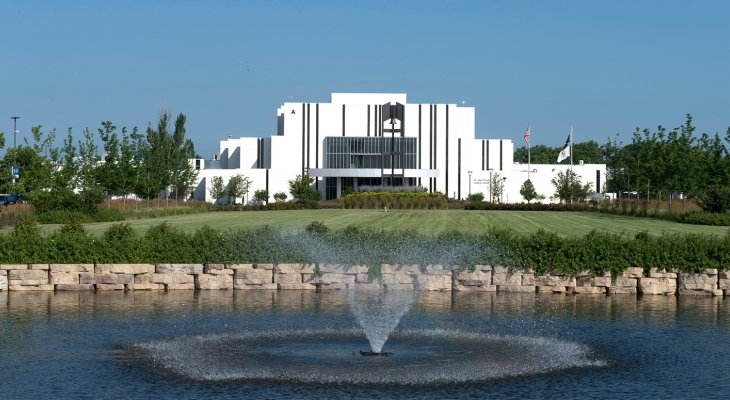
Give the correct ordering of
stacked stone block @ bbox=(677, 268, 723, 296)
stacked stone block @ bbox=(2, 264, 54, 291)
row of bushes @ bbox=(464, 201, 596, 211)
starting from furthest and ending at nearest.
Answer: row of bushes @ bbox=(464, 201, 596, 211), stacked stone block @ bbox=(677, 268, 723, 296), stacked stone block @ bbox=(2, 264, 54, 291)

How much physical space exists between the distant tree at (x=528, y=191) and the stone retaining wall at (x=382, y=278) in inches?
2932

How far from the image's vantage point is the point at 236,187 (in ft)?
295

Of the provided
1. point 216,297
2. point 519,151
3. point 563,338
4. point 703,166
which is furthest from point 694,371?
point 519,151

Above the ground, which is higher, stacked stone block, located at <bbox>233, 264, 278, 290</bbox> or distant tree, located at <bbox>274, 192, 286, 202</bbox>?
distant tree, located at <bbox>274, 192, 286, 202</bbox>

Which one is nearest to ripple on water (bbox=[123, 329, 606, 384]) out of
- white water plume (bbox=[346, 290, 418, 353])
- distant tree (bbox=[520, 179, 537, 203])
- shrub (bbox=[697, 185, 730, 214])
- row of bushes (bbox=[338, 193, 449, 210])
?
white water plume (bbox=[346, 290, 418, 353])

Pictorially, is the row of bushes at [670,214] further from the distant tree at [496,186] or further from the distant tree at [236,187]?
the distant tree at [236,187]

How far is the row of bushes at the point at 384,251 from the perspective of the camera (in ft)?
77.0

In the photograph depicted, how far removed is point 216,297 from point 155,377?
883 cm

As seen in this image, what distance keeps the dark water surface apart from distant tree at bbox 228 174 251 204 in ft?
223

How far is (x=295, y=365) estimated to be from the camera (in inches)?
555

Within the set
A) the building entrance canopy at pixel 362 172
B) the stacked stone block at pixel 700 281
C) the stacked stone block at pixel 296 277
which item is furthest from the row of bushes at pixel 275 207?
the stacked stone block at pixel 700 281

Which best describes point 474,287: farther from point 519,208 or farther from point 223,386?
point 519,208

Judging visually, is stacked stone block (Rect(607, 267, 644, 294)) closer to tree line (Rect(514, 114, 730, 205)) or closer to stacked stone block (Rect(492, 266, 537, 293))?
stacked stone block (Rect(492, 266, 537, 293))

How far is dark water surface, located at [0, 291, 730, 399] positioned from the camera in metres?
12.7
